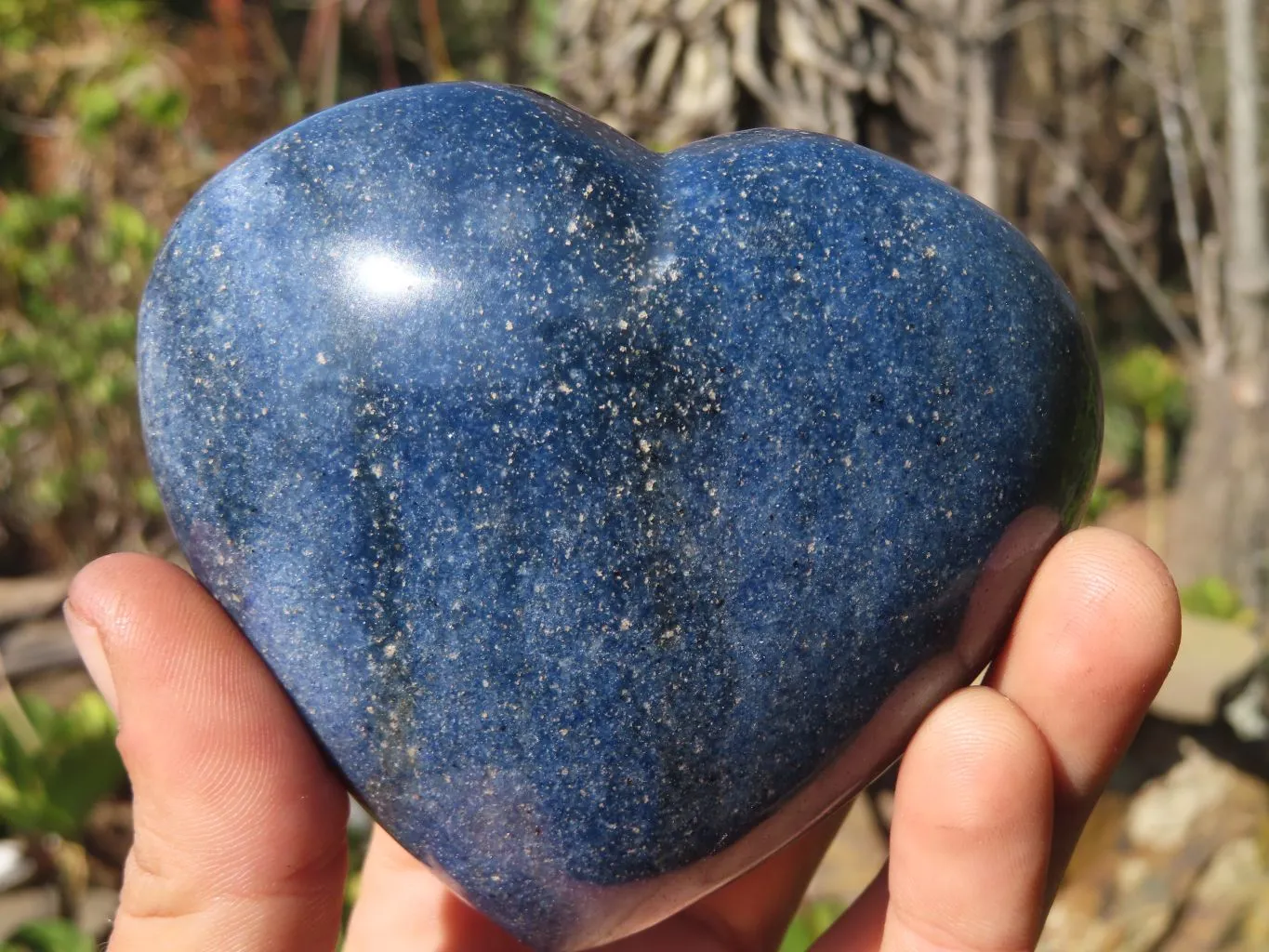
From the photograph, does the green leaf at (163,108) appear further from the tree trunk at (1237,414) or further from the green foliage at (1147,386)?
the green foliage at (1147,386)

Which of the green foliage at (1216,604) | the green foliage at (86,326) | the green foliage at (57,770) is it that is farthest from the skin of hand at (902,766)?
the green foliage at (86,326)

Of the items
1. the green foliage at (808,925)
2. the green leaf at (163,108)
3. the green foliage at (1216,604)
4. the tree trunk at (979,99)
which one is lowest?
the green foliage at (1216,604)

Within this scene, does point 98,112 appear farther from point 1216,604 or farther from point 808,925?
point 1216,604

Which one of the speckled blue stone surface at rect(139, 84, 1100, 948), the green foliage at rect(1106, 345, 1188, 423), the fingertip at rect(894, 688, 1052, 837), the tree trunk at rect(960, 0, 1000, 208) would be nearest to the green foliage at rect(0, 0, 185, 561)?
the tree trunk at rect(960, 0, 1000, 208)

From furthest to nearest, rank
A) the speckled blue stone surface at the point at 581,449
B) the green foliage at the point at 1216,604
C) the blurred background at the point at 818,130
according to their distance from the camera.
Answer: the green foliage at the point at 1216,604
the blurred background at the point at 818,130
the speckled blue stone surface at the point at 581,449

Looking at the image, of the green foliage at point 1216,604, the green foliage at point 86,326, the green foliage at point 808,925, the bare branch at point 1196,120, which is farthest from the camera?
the green foliage at point 86,326

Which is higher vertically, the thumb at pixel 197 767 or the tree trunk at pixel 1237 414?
the thumb at pixel 197 767

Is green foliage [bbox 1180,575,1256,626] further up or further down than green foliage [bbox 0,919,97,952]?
further down

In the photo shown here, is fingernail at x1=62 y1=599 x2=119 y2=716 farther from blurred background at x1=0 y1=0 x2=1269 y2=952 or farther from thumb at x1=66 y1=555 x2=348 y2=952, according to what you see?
blurred background at x1=0 y1=0 x2=1269 y2=952
